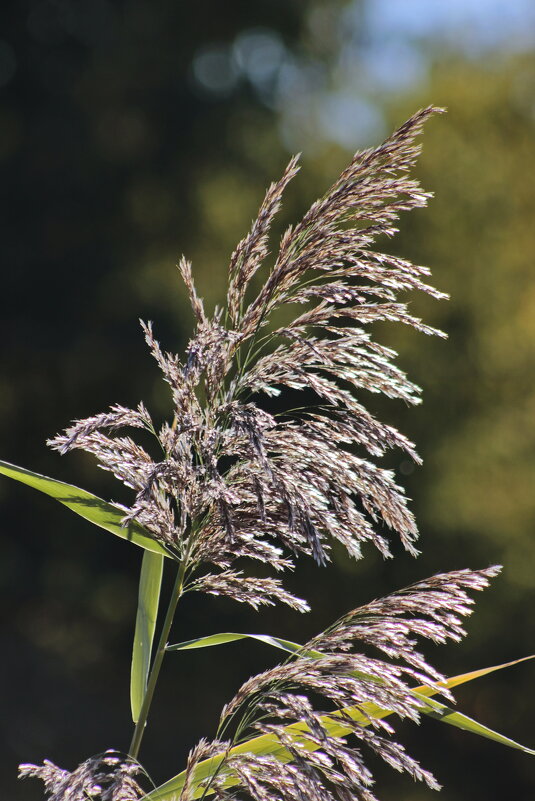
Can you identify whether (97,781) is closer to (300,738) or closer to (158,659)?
(158,659)

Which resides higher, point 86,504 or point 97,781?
point 86,504

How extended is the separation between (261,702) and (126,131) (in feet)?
15.8

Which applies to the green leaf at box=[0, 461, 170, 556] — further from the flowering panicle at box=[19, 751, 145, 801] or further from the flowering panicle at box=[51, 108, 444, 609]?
the flowering panicle at box=[19, 751, 145, 801]

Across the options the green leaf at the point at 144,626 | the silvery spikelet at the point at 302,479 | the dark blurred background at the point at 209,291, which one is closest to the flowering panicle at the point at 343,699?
the silvery spikelet at the point at 302,479

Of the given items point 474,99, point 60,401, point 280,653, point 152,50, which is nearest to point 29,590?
point 60,401

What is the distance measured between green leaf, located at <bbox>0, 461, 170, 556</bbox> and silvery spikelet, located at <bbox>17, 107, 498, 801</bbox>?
0.03m

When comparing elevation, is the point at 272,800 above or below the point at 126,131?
below

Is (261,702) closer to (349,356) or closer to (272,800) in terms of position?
(272,800)

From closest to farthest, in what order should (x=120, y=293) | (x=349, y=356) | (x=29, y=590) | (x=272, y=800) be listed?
(x=272, y=800) → (x=349, y=356) → (x=120, y=293) → (x=29, y=590)

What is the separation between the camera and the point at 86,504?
107 cm

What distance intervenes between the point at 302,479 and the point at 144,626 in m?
0.36

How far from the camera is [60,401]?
5203 mm

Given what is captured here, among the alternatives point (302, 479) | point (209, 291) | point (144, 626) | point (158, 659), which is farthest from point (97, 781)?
point (209, 291)

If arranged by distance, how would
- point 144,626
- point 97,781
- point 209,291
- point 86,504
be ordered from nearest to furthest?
point 97,781, point 86,504, point 144,626, point 209,291
